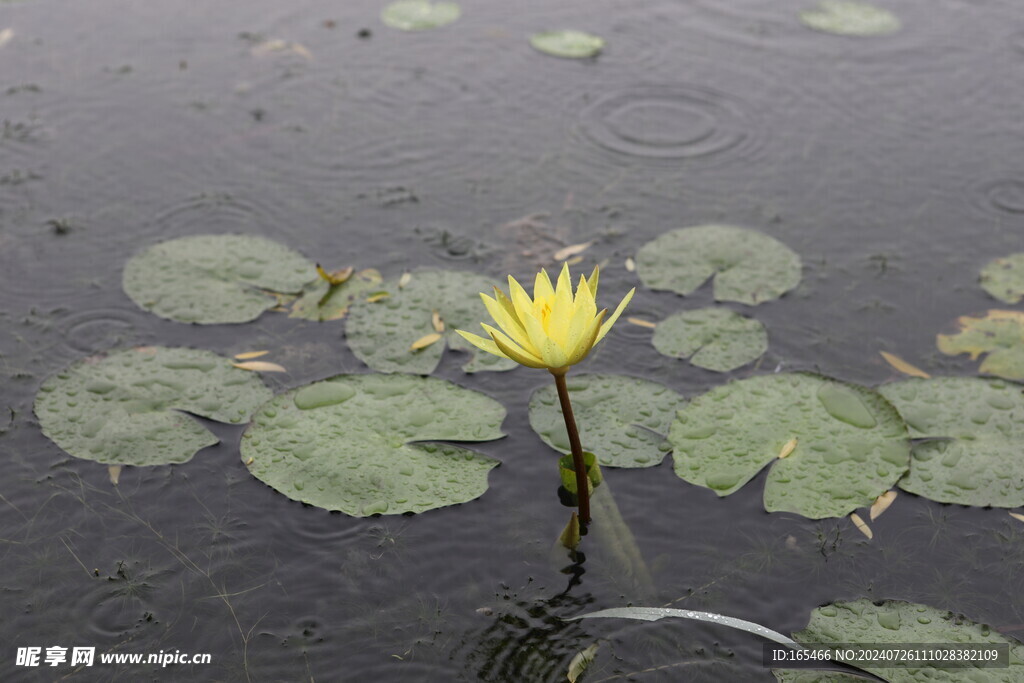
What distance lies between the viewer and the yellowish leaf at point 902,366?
4.21 m

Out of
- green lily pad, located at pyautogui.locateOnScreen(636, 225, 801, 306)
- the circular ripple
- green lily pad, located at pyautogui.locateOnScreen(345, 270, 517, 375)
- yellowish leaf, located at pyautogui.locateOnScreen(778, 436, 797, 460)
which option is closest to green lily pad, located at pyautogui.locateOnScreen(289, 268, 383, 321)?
green lily pad, located at pyautogui.locateOnScreen(345, 270, 517, 375)

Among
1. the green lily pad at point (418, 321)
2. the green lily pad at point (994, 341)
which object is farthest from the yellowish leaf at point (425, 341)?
the green lily pad at point (994, 341)

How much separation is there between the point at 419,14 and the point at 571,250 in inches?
124

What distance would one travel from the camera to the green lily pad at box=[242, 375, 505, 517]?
360 centimetres

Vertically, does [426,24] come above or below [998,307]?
above

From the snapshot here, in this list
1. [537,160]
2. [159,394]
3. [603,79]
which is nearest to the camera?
[159,394]

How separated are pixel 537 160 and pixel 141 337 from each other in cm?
252

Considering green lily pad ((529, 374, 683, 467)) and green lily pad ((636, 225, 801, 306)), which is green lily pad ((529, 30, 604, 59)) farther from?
green lily pad ((529, 374, 683, 467))

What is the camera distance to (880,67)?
21.3 feet

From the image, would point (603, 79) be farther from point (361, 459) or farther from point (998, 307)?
point (361, 459)

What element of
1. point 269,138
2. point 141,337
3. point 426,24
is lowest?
point 141,337

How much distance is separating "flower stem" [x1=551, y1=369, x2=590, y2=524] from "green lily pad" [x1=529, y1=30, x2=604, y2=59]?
157 inches

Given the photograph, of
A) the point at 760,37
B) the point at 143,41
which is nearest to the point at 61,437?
the point at 143,41

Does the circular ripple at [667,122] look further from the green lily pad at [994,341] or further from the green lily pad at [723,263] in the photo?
the green lily pad at [994,341]
